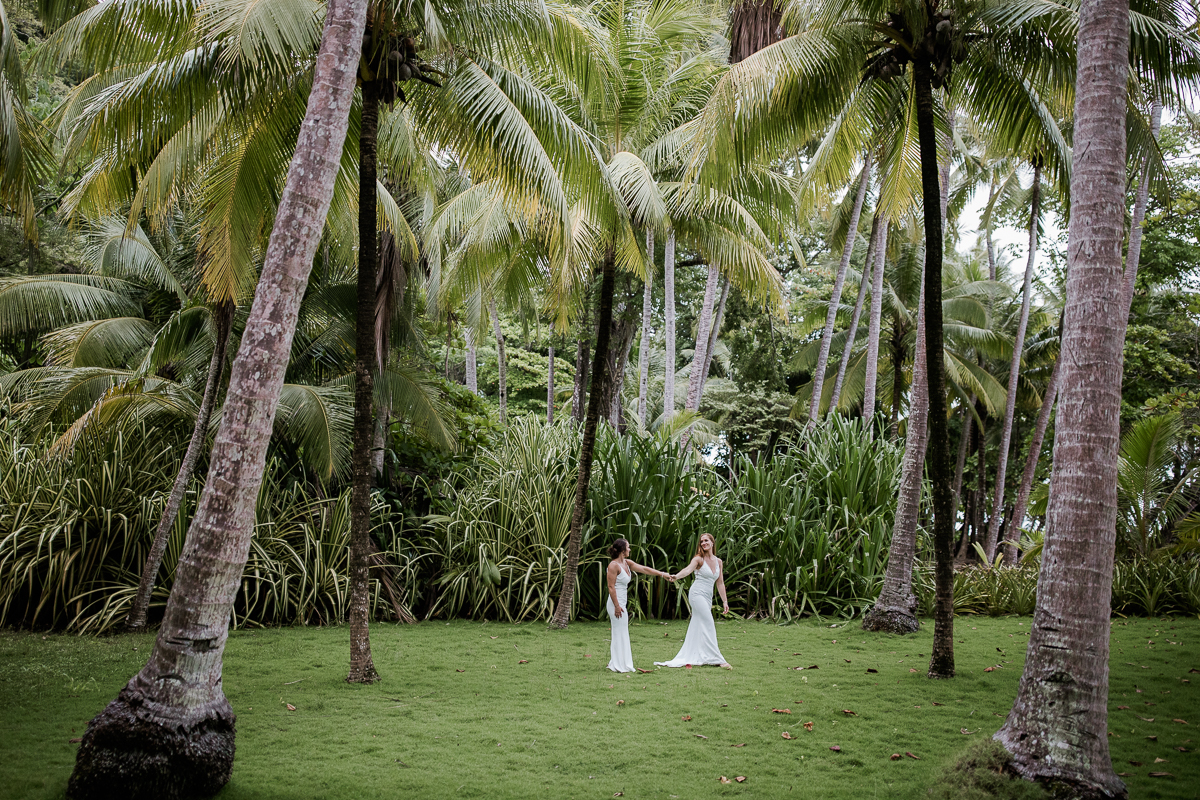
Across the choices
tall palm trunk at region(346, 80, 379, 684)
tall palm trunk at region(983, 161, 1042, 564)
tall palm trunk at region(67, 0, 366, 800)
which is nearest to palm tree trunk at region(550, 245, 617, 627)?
tall palm trunk at region(346, 80, 379, 684)

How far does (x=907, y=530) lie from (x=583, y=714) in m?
5.47

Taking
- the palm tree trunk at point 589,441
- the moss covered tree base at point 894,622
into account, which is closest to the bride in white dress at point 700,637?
the palm tree trunk at point 589,441

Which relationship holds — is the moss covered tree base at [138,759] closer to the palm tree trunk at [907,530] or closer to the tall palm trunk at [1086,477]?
the tall palm trunk at [1086,477]

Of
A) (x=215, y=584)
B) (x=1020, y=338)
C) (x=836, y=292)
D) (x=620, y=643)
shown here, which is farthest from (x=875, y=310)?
(x=215, y=584)

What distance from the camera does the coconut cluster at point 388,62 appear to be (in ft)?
22.4

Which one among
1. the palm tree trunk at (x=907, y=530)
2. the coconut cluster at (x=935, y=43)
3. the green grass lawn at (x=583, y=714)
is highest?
the coconut cluster at (x=935, y=43)

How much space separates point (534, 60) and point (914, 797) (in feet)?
24.2

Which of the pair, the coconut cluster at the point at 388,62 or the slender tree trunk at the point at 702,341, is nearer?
the coconut cluster at the point at 388,62

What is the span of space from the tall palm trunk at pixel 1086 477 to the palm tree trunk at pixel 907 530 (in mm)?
5143

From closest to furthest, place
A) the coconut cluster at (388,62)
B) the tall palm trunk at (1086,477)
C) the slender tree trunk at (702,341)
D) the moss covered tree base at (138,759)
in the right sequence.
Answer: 1. the moss covered tree base at (138,759)
2. the tall palm trunk at (1086,477)
3. the coconut cluster at (388,62)
4. the slender tree trunk at (702,341)

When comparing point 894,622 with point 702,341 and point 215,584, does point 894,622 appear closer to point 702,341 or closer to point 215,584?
point 702,341

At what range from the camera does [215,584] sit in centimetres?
420

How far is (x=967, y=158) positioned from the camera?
2047cm

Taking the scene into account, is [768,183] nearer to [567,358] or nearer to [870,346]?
[870,346]
